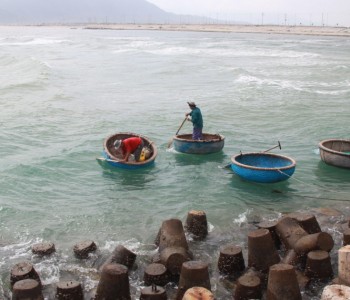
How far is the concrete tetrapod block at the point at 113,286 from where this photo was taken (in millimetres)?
9320

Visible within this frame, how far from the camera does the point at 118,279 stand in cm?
933

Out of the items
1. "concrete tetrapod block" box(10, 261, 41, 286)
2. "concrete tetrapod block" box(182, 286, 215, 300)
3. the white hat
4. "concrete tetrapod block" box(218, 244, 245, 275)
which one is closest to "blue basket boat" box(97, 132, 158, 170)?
the white hat

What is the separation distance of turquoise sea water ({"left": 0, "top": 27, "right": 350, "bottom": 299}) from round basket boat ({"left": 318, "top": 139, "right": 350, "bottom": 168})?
13.8 inches

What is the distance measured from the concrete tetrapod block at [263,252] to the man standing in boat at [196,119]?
9.85 metres

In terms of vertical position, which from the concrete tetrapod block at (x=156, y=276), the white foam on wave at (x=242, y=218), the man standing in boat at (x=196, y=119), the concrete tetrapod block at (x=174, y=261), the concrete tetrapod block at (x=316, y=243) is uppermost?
the man standing in boat at (x=196, y=119)

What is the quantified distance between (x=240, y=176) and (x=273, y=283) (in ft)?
26.3

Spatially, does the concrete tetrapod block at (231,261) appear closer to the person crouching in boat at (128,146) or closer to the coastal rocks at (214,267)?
the coastal rocks at (214,267)

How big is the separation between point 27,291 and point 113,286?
1.57 metres

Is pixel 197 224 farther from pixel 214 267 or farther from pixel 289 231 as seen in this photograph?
pixel 289 231

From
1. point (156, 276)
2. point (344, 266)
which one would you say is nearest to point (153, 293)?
point (156, 276)

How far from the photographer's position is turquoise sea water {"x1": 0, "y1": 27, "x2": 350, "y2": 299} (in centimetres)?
1282

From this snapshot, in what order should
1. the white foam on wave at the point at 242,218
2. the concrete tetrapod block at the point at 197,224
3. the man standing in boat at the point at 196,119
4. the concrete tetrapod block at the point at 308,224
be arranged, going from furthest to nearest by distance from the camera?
the man standing in boat at the point at 196,119 → the white foam on wave at the point at 242,218 → the concrete tetrapod block at the point at 197,224 → the concrete tetrapod block at the point at 308,224

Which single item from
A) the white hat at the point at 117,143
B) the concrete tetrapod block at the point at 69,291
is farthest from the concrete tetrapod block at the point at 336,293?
the white hat at the point at 117,143

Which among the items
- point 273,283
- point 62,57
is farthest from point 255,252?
point 62,57
